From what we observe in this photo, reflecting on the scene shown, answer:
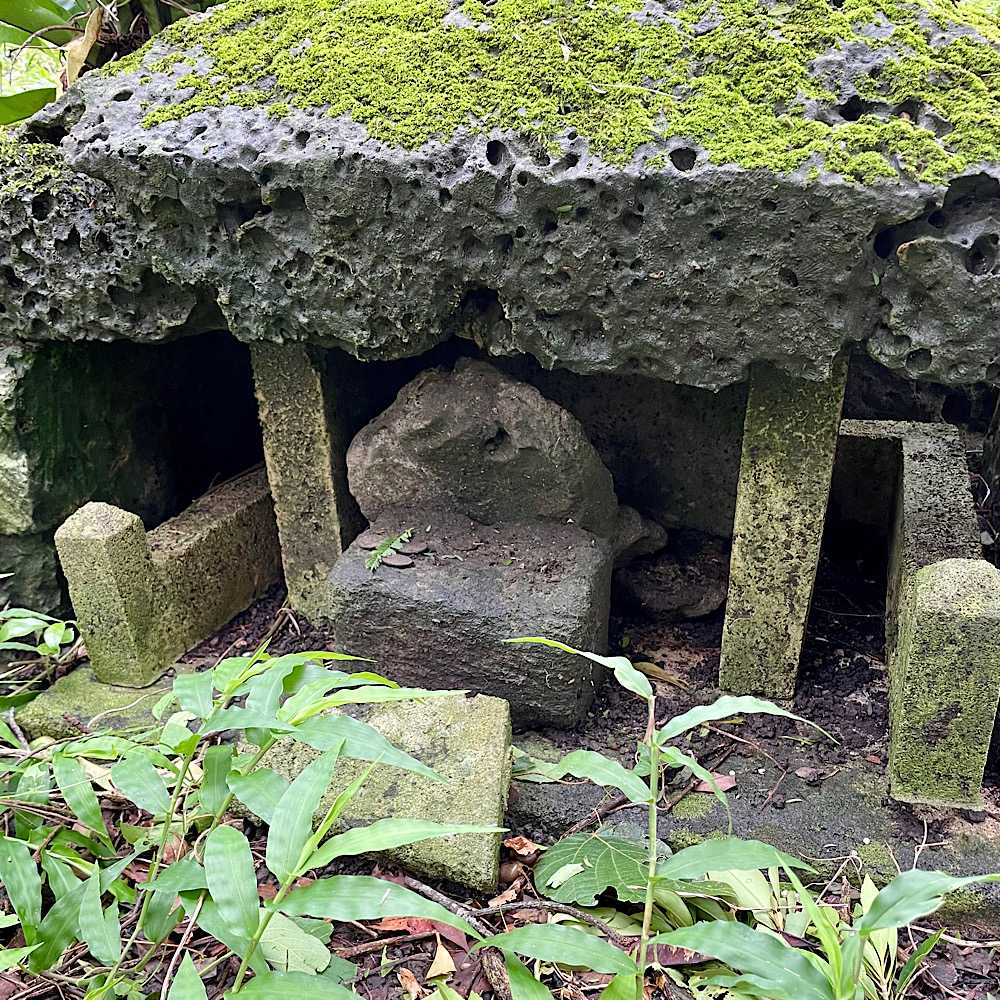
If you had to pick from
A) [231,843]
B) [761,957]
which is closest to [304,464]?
[231,843]

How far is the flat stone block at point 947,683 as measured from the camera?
1.94 metres

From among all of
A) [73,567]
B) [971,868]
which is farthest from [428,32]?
[971,868]

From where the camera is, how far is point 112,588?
266 centimetres

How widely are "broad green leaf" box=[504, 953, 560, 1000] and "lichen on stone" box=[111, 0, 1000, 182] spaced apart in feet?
5.21

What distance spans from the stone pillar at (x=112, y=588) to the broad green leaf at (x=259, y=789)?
4.58 ft

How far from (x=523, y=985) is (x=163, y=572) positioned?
199 centimetres

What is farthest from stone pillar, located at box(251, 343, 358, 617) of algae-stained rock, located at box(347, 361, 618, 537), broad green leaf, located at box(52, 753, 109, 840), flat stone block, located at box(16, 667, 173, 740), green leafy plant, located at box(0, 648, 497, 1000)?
broad green leaf, located at box(52, 753, 109, 840)

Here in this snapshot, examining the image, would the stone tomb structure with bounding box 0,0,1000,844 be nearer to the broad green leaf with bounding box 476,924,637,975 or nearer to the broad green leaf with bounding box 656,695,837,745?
the broad green leaf with bounding box 656,695,837,745

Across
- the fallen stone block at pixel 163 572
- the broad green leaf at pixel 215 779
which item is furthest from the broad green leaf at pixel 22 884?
the fallen stone block at pixel 163 572

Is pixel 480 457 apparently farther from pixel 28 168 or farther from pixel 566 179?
pixel 28 168

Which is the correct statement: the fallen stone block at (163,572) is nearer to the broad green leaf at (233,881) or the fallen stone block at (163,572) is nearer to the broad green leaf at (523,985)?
the broad green leaf at (233,881)

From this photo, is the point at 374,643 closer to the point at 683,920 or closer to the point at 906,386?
the point at 683,920

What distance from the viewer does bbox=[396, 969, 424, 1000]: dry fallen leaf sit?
1.79 meters

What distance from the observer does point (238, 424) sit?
3.85 metres
